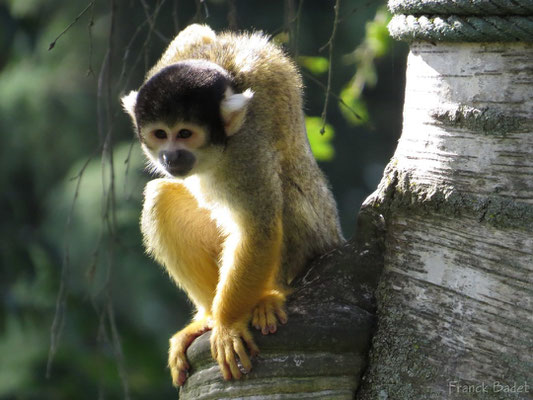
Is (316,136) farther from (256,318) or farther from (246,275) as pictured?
(256,318)

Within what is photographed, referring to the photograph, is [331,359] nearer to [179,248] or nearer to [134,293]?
[179,248]

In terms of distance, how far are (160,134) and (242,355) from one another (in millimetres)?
1013

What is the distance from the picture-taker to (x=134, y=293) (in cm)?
1074

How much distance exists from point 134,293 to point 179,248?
7685 millimetres

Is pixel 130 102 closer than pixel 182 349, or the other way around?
pixel 182 349

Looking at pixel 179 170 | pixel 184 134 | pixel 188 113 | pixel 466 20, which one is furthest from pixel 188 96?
pixel 466 20

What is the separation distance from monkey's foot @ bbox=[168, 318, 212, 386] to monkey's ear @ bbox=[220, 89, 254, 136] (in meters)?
0.74

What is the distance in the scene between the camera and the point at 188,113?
117 inches

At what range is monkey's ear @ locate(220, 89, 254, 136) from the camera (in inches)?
112

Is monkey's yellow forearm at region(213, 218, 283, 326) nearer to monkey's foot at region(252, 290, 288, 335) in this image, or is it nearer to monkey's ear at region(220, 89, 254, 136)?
monkey's foot at region(252, 290, 288, 335)

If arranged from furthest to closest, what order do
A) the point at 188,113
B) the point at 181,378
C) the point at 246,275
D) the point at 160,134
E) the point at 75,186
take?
the point at 75,186, the point at 160,134, the point at 188,113, the point at 246,275, the point at 181,378

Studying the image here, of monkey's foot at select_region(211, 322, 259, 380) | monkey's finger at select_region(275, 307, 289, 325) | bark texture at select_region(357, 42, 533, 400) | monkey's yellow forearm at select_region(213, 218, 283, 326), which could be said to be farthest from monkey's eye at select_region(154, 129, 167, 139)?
bark texture at select_region(357, 42, 533, 400)

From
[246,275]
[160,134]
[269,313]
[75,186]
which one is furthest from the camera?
[75,186]

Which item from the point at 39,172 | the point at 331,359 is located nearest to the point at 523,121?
the point at 331,359
